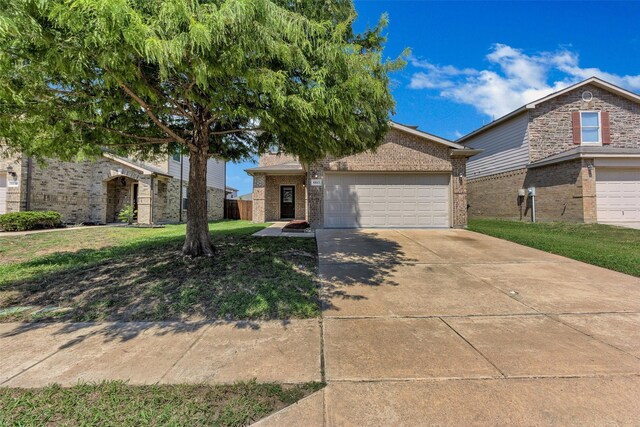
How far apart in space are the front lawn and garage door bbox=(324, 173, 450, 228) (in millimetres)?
4658

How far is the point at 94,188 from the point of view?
15.7 meters

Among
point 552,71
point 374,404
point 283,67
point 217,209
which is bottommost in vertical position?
point 374,404

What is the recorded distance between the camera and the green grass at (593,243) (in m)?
6.79

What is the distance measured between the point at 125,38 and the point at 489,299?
5556mm

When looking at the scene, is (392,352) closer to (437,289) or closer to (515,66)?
(437,289)

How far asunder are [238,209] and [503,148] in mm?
17462

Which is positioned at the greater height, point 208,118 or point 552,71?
point 552,71

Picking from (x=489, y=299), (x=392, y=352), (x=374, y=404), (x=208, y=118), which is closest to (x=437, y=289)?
(x=489, y=299)

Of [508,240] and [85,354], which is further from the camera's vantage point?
[508,240]

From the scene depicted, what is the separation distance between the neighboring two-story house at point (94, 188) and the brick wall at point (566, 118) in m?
18.4

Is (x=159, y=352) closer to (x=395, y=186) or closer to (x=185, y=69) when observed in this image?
(x=185, y=69)

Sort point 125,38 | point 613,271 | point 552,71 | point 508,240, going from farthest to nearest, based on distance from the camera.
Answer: point 552,71 → point 508,240 → point 613,271 → point 125,38

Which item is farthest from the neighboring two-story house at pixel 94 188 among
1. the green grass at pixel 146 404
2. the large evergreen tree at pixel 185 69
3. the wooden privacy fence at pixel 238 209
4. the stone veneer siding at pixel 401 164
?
the green grass at pixel 146 404

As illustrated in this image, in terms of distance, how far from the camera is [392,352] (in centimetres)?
307
